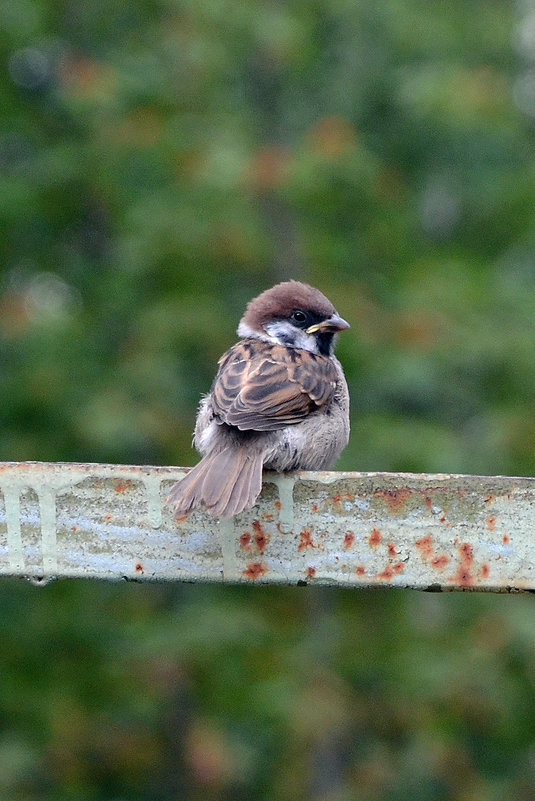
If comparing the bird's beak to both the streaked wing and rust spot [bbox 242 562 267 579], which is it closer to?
the streaked wing

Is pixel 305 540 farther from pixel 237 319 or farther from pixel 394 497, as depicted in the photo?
pixel 237 319

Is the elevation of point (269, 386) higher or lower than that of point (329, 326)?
lower

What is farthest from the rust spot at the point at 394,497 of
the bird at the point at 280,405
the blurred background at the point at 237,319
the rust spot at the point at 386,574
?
the blurred background at the point at 237,319

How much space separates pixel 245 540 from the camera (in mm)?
3002

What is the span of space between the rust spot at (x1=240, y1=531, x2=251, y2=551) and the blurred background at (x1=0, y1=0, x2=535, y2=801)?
24.2 feet

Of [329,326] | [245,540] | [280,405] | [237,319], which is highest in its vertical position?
[237,319]

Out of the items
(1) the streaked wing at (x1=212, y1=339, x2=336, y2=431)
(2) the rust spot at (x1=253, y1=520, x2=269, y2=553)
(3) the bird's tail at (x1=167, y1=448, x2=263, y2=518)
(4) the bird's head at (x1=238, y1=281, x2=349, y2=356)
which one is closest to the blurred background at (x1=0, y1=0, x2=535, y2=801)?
(4) the bird's head at (x1=238, y1=281, x2=349, y2=356)

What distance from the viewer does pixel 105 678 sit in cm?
1212

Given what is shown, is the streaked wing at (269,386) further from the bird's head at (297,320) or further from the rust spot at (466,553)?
the rust spot at (466,553)

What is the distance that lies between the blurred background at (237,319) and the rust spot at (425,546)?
739 centimetres

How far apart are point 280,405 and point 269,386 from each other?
99 millimetres

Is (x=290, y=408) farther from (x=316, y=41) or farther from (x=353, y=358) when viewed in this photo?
(x=316, y=41)

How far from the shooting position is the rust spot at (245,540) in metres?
2.99

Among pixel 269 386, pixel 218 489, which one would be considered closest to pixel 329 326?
pixel 269 386
